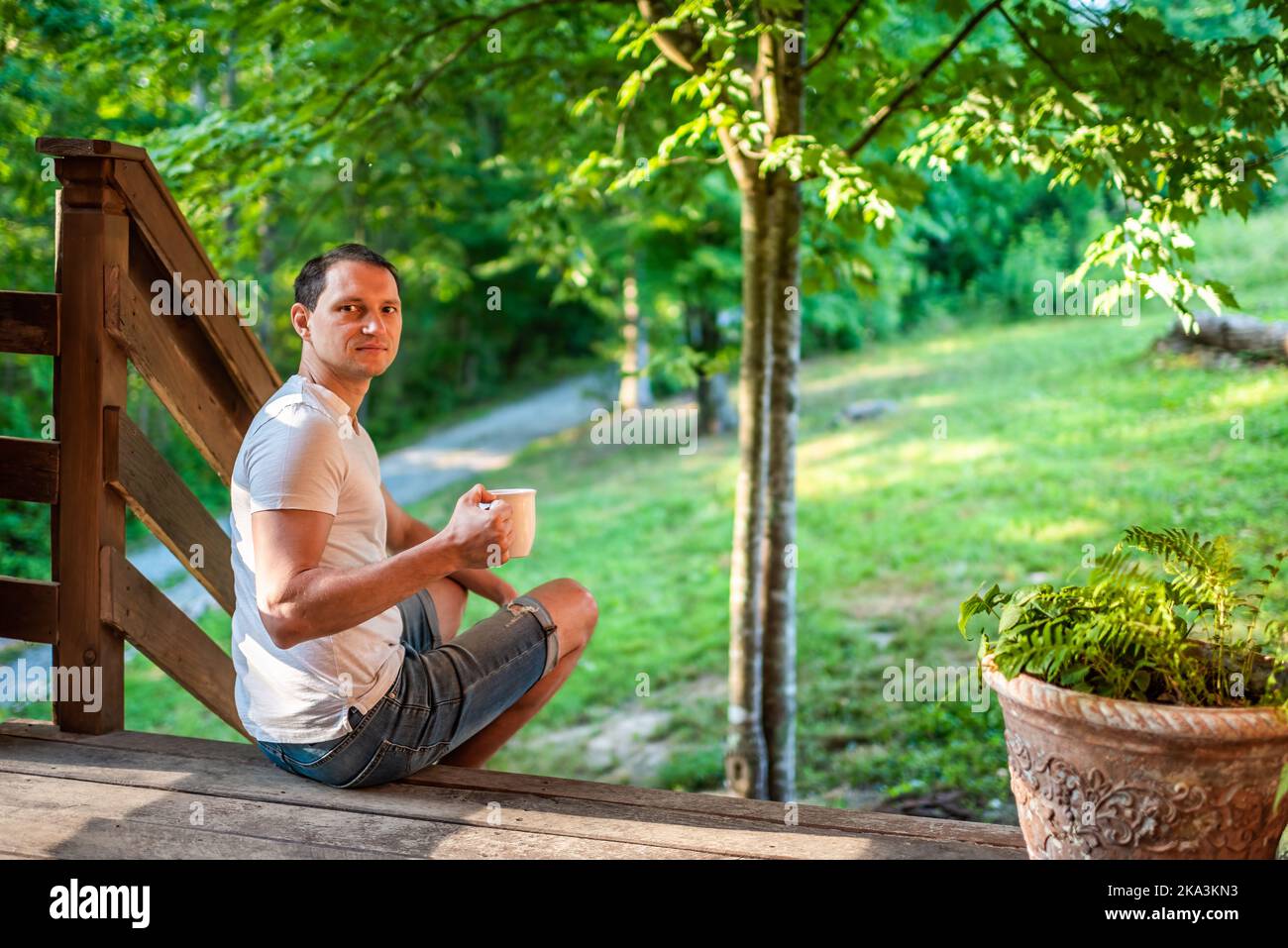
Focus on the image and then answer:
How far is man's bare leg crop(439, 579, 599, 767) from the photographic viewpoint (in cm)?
276

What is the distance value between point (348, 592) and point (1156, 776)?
57.6 inches

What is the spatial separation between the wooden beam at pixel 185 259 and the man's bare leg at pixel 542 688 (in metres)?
0.97

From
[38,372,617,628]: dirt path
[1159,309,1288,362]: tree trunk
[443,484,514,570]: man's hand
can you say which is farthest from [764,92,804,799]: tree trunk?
[1159,309,1288,362]: tree trunk

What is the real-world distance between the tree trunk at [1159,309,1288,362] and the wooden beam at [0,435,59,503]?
9754 millimetres

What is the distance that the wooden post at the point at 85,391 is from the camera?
2.62 m

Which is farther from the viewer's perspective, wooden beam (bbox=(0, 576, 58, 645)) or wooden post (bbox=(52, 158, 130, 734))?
wooden beam (bbox=(0, 576, 58, 645))

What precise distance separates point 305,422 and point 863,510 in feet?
25.6

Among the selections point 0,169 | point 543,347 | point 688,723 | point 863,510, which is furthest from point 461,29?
point 543,347

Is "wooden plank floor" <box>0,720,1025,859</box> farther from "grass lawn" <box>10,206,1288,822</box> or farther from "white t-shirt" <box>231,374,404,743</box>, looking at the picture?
"grass lawn" <box>10,206,1288,822</box>

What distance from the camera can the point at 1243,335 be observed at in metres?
10.3

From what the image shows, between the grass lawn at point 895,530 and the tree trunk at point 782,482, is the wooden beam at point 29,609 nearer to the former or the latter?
the tree trunk at point 782,482

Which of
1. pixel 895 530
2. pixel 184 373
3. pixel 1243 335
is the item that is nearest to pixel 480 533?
pixel 184 373
